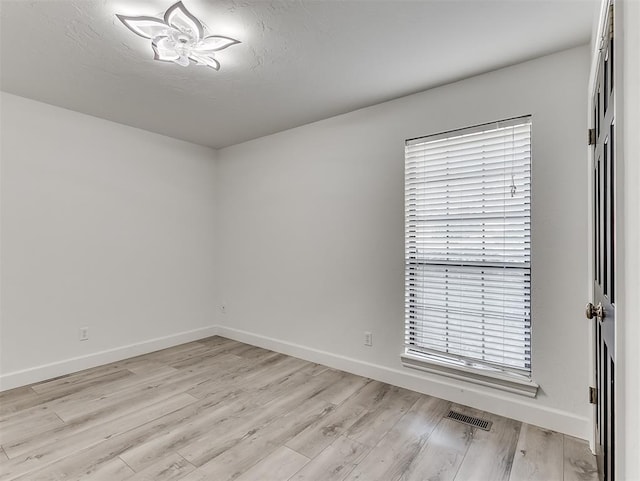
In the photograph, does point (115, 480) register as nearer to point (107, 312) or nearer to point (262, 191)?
point (107, 312)

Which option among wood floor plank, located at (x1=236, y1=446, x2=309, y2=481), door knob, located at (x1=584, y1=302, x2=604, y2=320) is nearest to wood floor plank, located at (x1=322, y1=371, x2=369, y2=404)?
wood floor plank, located at (x1=236, y1=446, x2=309, y2=481)

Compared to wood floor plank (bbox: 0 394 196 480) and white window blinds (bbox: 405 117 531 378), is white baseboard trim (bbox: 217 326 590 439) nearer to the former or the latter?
white window blinds (bbox: 405 117 531 378)

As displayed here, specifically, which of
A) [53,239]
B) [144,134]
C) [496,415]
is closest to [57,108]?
[144,134]

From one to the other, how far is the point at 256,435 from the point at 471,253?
2024mm

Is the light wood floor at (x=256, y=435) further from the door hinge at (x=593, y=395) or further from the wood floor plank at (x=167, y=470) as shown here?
the door hinge at (x=593, y=395)

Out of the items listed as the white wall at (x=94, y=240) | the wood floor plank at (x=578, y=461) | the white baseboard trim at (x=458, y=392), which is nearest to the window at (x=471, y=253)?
the white baseboard trim at (x=458, y=392)

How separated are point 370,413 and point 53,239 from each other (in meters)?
3.25

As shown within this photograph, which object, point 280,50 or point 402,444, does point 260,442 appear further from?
point 280,50

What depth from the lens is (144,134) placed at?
3895 mm

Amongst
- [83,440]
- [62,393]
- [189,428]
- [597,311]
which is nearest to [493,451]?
[597,311]

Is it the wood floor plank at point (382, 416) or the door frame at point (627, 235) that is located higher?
the door frame at point (627, 235)

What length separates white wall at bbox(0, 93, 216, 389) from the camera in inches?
119

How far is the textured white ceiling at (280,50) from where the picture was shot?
1.87 m

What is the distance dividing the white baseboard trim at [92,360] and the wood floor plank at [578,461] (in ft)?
12.7
